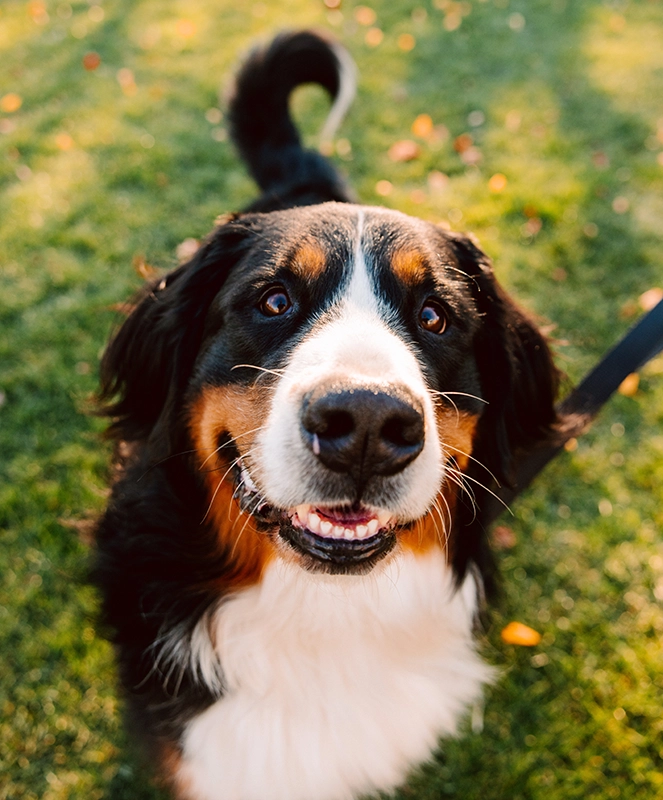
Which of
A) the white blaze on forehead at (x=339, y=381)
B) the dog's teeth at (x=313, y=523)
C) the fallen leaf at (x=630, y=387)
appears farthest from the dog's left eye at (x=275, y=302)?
the fallen leaf at (x=630, y=387)

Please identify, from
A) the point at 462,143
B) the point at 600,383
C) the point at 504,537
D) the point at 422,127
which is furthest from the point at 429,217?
the point at 600,383

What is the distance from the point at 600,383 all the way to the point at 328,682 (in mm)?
1446

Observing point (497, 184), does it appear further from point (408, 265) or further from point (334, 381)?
point (334, 381)

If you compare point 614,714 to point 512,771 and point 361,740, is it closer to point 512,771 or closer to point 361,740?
point 512,771

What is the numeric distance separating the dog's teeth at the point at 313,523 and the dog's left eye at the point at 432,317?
0.67m

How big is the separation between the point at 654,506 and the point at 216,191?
3679 mm

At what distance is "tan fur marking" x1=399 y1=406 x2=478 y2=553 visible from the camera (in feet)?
6.12

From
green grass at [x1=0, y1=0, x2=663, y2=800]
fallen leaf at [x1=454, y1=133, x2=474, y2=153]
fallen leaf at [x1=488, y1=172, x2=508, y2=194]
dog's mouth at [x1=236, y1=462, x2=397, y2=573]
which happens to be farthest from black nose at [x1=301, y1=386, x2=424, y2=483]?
fallen leaf at [x1=454, y1=133, x2=474, y2=153]

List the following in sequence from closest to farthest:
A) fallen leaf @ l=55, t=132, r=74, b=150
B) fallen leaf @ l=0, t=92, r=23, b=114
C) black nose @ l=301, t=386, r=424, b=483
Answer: black nose @ l=301, t=386, r=424, b=483
fallen leaf @ l=55, t=132, r=74, b=150
fallen leaf @ l=0, t=92, r=23, b=114

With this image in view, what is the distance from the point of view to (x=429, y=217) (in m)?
4.67

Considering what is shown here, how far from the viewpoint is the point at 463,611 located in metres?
2.26

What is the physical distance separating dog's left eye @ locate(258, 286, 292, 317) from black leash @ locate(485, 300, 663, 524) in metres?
1.02

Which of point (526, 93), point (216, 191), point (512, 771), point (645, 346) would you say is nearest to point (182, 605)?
point (512, 771)

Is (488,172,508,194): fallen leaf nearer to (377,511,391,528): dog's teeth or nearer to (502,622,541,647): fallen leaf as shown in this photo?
(502,622,541,647): fallen leaf
